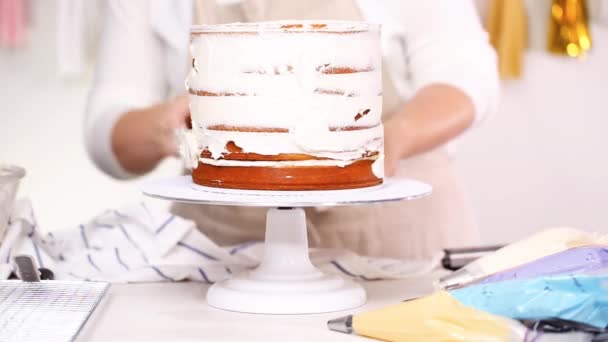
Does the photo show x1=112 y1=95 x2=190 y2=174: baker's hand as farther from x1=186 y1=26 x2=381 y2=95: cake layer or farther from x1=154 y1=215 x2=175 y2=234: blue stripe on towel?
x1=186 y1=26 x2=381 y2=95: cake layer

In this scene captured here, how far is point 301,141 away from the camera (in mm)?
807

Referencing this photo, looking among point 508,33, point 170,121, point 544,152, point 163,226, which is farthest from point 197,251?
point 544,152

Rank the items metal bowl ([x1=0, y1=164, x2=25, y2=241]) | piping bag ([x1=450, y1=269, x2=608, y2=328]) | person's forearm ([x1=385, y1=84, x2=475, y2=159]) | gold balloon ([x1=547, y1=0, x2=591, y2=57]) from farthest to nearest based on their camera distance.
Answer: gold balloon ([x1=547, y1=0, x2=591, y2=57]) < person's forearm ([x1=385, y1=84, x2=475, y2=159]) < metal bowl ([x1=0, y1=164, x2=25, y2=241]) < piping bag ([x1=450, y1=269, x2=608, y2=328])

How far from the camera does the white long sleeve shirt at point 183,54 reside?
51.2 inches

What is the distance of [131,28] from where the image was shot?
139cm

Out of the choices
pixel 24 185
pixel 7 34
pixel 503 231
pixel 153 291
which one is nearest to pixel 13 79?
pixel 7 34

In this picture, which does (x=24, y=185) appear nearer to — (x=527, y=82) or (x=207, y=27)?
(x=527, y=82)

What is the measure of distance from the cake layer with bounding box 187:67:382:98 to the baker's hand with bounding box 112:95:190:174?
20 cm

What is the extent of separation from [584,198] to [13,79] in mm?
1577

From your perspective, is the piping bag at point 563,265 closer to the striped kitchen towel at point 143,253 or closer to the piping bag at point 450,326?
the piping bag at point 450,326

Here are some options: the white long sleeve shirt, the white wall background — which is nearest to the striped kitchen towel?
the white long sleeve shirt

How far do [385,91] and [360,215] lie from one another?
0.17 metres

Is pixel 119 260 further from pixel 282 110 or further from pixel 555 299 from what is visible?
pixel 555 299

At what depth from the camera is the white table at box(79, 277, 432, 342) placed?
0.76 m
